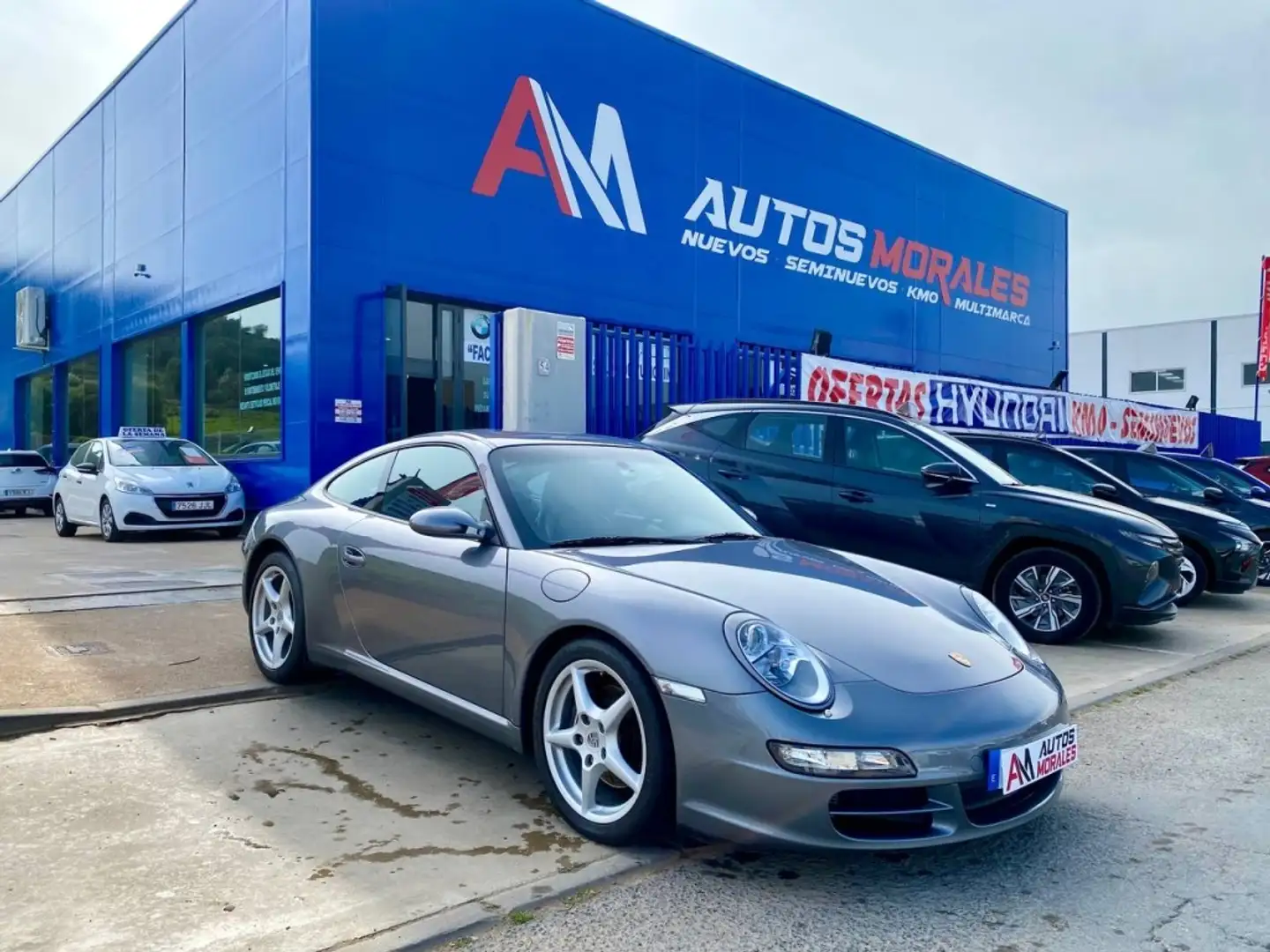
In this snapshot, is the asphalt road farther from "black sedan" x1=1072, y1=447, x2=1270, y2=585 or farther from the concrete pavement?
"black sedan" x1=1072, y1=447, x2=1270, y2=585

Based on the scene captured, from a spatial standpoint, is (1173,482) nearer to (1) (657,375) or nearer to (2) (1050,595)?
(2) (1050,595)

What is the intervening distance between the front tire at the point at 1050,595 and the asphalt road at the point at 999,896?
308 cm

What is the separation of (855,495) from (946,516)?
67 cm

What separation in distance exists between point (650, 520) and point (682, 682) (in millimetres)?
1227

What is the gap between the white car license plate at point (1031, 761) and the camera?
9.17 feet

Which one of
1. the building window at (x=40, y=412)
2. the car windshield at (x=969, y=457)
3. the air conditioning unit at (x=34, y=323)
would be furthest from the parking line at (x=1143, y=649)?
the building window at (x=40, y=412)

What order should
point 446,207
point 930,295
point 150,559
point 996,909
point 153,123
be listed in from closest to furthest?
1. point 996,909
2. point 150,559
3. point 446,207
4. point 153,123
5. point 930,295

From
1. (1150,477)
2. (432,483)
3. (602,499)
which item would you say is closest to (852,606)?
(602,499)

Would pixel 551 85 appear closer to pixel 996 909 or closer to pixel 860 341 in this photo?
pixel 860 341

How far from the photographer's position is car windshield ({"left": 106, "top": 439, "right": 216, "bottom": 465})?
44.6 feet

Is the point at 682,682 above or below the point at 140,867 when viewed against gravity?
above

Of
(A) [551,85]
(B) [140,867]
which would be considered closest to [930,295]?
(A) [551,85]

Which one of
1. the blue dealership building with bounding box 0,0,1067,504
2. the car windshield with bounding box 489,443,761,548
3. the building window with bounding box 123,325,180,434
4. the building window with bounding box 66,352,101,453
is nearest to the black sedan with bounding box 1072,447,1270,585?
the blue dealership building with bounding box 0,0,1067,504

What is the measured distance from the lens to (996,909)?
270cm
